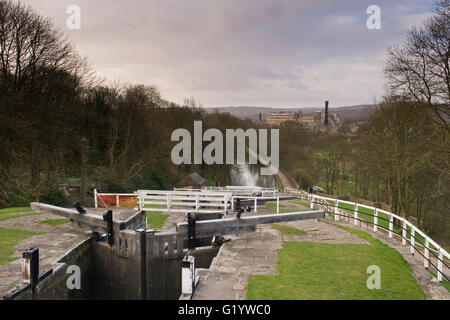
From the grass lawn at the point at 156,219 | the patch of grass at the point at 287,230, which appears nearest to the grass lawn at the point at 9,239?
the grass lawn at the point at 156,219

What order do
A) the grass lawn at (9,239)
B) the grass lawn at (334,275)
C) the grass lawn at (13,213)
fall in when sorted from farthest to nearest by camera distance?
the grass lawn at (13,213), the grass lawn at (9,239), the grass lawn at (334,275)

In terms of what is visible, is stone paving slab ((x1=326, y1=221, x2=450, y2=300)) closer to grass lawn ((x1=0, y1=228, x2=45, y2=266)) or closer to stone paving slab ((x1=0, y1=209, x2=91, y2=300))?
stone paving slab ((x1=0, y1=209, x2=91, y2=300))

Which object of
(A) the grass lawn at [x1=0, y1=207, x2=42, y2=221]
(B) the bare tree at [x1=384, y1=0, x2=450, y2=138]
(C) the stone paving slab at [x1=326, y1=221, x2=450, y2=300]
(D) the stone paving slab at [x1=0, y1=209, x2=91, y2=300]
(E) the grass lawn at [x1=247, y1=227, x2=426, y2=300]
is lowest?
(C) the stone paving slab at [x1=326, y1=221, x2=450, y2=300]

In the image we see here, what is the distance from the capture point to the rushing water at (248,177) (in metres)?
50.4

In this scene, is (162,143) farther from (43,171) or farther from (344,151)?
(344,151)

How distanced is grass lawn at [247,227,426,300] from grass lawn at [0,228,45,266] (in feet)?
25.2

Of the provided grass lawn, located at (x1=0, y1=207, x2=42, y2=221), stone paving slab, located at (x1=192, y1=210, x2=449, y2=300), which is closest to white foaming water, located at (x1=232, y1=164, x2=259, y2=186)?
grass lawn, located at (x1=0, y1=207, x2=42, y2=221)

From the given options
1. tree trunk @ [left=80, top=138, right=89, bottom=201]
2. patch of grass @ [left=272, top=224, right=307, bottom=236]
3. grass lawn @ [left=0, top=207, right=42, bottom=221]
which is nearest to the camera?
patch of grass @ [left=272, top=224, right=307, bottom=236]

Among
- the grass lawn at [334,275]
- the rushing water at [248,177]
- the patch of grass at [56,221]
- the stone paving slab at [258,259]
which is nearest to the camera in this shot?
the grass lawn at [334,275]

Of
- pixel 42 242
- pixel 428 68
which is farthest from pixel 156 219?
pixel 428 68

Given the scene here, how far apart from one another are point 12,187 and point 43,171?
400cm

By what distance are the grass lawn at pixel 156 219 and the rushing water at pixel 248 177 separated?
101ft

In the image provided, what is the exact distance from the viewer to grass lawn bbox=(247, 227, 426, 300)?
8344mm

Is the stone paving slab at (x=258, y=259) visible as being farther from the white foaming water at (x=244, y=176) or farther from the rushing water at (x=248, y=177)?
the white foaming water at (x=244, y=176)
